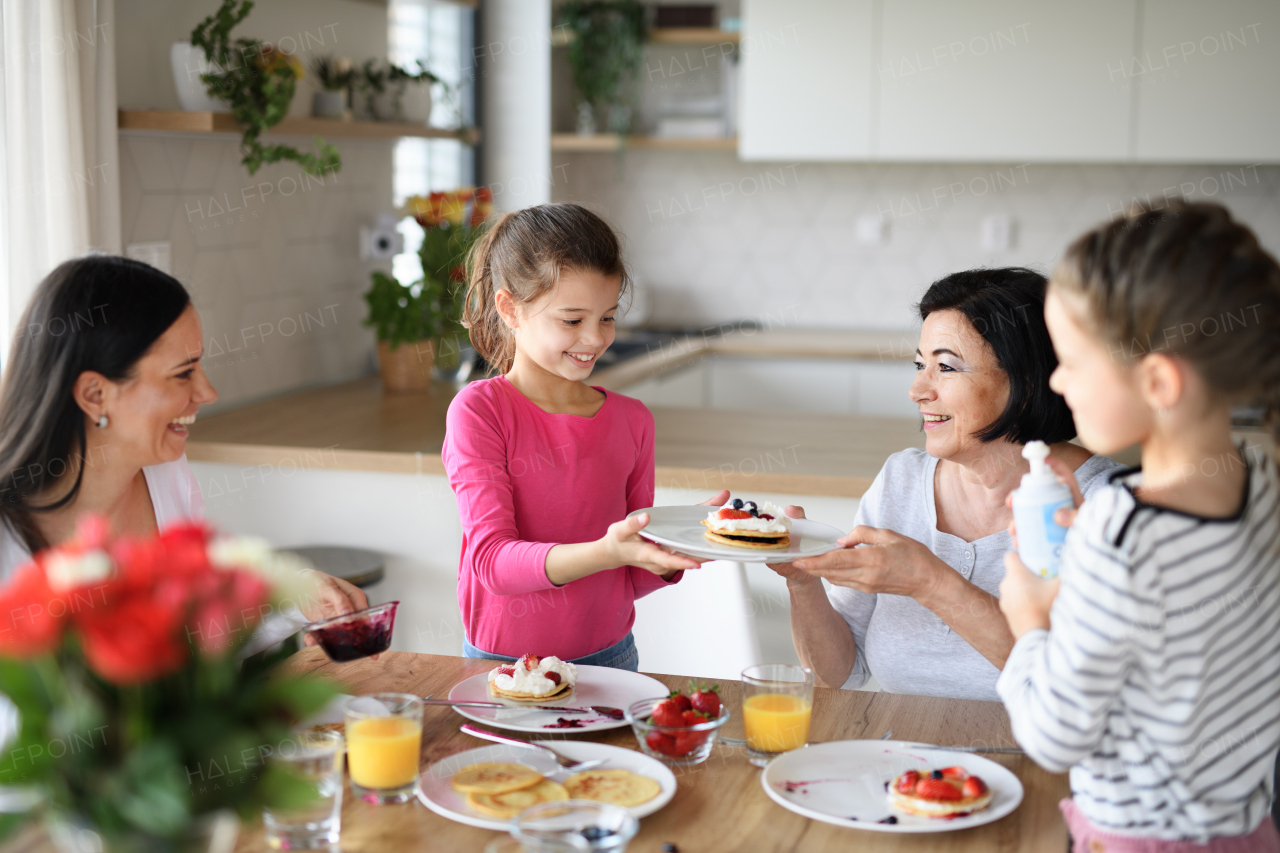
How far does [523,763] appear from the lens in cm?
121

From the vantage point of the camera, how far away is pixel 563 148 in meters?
4.66

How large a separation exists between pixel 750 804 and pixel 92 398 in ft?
3.03

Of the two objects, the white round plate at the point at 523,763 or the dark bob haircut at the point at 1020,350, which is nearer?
the white round plate at the point at 523,763

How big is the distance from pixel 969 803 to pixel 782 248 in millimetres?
3788

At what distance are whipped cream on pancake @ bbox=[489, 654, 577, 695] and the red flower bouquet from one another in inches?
22.9

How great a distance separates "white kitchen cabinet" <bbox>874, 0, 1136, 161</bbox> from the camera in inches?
152

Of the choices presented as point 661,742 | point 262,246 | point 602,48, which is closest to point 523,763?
point 661,742

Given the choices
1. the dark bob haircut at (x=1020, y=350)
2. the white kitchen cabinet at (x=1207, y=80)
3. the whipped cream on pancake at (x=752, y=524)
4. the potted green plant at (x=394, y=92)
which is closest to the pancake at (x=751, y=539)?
the whipped cream on pancake at (x=752, y=524)

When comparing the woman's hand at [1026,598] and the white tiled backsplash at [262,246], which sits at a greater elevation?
the white tiled backsplash at [262,246]

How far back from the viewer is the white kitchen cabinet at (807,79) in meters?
4.00

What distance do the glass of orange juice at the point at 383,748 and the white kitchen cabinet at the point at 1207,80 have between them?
3.56 m

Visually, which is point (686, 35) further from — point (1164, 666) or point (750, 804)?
point (1164, 666)

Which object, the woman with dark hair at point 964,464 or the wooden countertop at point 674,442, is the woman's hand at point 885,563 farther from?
the wooden countertop at point 674,442

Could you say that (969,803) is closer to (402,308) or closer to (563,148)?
(402,308)
